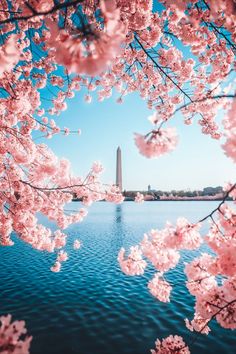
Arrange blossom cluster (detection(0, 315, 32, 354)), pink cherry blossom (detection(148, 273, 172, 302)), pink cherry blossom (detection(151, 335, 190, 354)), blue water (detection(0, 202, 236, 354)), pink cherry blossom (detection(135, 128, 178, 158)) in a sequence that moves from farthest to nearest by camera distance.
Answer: blue water (detection(0, 202, 236, 354)) → pink cherry blossom (detection(148, 273, 172, 302)) → pink cherry blossom (detection(151, 335, 190, 354)) → pink cherry blossom (detection(135, 128, 178, 158)) → blossom cluster (detection(0, 315, 32, 354))

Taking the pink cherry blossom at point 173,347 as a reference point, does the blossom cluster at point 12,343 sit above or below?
above

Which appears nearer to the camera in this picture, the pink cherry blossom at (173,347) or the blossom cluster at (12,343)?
the blossom cluster at (12,343)

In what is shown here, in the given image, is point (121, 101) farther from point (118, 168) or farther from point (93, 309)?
point (118, 168)

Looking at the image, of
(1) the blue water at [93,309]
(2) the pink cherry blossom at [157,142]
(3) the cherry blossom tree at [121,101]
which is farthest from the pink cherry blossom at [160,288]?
(1) the blue water at [93,309]

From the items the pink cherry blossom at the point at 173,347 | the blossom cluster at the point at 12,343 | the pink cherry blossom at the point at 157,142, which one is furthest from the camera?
the pink cherry blossom at the point at 173,347

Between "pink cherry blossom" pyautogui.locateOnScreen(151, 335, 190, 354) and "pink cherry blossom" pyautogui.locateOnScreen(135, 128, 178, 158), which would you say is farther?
"pink cherry blossom" pyautogui.locateOnScreen(151, 335, 190, 354)

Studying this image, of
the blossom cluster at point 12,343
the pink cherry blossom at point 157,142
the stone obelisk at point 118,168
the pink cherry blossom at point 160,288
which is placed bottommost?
the pink cherry blossom at point 160,288

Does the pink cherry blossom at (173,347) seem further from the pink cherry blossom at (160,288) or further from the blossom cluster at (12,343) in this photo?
the blossom cluster at (12,343)

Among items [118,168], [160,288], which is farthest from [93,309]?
[118,168]

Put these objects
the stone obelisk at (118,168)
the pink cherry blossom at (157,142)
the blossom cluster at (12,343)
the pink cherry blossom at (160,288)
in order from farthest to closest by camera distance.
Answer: the stone obelisk at (118,168)
the pink cherry blossom at (160,288)
the pink cherry blossom at (157,142)
the blossom cluster at (12,343)

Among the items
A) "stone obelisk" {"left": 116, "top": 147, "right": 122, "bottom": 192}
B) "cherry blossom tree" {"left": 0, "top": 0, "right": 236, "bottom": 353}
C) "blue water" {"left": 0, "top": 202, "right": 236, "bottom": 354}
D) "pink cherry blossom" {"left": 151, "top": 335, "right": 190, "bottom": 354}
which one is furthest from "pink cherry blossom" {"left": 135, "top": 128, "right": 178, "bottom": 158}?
"stone obelisk" {"left": 116, "top": 147, "right": 122, "bottom": 192}

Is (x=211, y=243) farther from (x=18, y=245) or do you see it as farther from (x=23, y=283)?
(x=18, y=245)

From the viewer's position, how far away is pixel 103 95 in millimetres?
9773

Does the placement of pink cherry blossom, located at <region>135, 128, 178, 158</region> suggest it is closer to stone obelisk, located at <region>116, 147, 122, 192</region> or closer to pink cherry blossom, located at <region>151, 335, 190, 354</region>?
pink cherry blossom, located at <region>151, 335, 190, 354</region>
